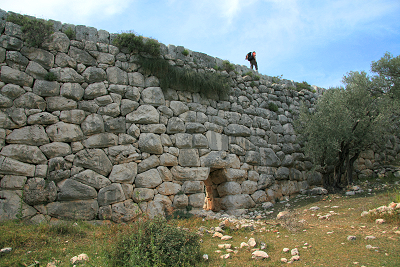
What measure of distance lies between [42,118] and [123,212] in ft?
9.10

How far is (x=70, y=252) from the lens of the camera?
4.11m

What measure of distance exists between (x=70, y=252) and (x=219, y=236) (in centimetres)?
252

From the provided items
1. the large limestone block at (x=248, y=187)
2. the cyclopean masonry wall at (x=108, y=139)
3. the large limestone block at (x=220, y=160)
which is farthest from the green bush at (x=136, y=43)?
the large limestone block at (x=248, y=187)

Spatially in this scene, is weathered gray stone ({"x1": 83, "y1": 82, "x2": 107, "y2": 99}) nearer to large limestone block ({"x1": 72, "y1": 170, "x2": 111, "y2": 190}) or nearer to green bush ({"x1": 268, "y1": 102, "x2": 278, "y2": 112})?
large limestone block ({"x1": 72, "y1": 170, "x2": 111, "y2": 190})

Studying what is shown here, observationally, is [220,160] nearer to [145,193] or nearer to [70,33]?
[145,193]

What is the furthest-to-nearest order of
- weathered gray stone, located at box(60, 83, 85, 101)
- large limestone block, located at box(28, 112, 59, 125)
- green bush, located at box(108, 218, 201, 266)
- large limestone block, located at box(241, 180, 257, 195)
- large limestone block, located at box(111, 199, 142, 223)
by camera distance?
large limestone block, located at box(241, 180, 257, 195) < weathered gray stone, located at box(60, 83, 85, 101) < large limestone block, located at box(111, 199, 142, 223) < large limestone block, located at box(28, 112, 59, 125) < green bush, located at box(108, 218, 201, 266)

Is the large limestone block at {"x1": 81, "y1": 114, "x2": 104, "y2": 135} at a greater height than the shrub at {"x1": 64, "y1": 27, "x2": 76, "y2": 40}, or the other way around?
the shrub at {"x1": 64, "y1": 27, "x2": 76, "y2": 40}

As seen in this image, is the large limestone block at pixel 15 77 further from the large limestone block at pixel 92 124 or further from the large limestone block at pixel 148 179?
the large limestone block at pixel 148 179

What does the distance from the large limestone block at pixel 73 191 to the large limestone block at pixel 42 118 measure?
4.54ft

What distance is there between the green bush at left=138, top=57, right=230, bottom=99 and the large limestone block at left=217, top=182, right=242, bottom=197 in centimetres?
272

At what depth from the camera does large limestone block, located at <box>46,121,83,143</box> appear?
6.25 metres

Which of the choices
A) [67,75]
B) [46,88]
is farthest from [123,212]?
[67,75]

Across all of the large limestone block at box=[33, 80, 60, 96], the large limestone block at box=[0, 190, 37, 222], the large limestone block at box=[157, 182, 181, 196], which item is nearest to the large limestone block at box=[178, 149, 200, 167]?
the large limestone block at box=[157, 182, 181, 196]

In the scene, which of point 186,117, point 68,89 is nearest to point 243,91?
point 186,117
